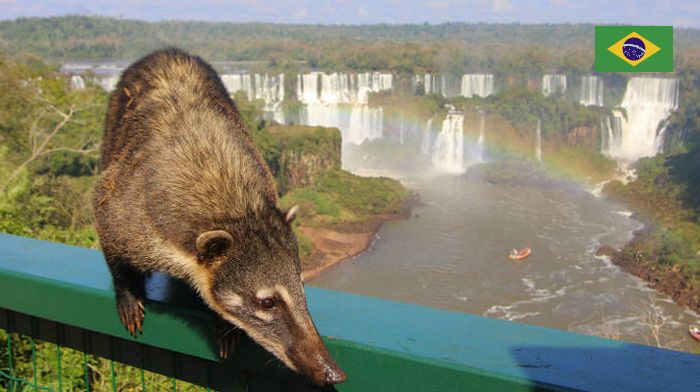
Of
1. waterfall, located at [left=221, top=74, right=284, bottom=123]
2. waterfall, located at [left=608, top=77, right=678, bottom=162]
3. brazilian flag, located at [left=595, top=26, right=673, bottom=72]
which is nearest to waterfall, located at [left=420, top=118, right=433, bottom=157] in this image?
waterfall, located at [left=221, top=74, right=284, bottom=123]

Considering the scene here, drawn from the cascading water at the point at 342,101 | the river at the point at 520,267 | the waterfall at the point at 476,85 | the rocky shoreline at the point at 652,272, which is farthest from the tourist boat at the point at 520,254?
the waterfall at the point at 476,85

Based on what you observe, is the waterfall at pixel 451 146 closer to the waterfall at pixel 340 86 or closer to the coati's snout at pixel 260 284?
the waterfall at pixel 340 86

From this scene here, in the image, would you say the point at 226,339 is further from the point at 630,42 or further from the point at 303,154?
the point at 303,154

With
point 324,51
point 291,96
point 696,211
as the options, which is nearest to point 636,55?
point 696,211

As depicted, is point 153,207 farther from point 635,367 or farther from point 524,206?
point 524,206

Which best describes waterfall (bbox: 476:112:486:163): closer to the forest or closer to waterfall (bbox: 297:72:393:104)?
the forest

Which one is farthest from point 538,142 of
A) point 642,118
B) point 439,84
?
point 439,84
